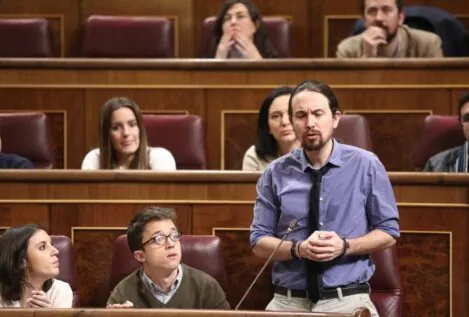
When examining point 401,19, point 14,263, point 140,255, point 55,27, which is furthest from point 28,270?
point 55,27

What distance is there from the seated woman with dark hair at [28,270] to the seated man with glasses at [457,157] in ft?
2.52

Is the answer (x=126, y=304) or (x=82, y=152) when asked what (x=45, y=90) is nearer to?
(x=82, y=152)

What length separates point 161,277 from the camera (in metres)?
1.75

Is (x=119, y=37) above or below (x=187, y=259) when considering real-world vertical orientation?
above

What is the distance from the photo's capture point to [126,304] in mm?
1600

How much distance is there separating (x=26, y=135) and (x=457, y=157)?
879 mm

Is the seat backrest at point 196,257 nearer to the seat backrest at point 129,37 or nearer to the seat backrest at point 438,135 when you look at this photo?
the seat backrest at point 438,135

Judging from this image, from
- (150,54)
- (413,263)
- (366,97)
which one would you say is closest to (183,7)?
(150,54)

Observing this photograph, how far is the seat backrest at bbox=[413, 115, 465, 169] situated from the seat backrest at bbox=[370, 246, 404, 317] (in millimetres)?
502

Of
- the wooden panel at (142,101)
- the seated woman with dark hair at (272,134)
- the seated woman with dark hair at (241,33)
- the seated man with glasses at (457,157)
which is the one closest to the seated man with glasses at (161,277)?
the seated woman with dark hair at (272,134)

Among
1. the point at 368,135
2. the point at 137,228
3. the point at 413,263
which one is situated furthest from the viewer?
the point at 368,135

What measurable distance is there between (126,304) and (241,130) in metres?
0.89

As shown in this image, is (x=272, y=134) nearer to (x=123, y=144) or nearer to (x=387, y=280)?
(x=123, y=144)

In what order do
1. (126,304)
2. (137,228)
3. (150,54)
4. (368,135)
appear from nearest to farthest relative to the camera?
(126,304) → (137,228) → (368,135) → (150,54)
